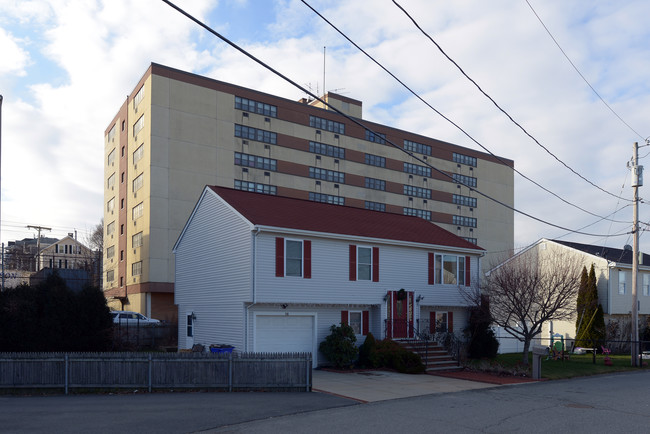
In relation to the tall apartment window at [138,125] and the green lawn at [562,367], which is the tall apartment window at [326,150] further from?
the green lawn at [562,367]

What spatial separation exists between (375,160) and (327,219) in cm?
4235

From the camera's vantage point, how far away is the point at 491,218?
8025cm

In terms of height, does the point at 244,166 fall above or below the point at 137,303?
above

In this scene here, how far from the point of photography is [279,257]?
933 inches

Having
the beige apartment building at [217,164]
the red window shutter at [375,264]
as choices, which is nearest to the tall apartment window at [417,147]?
the beige apartment building at [217,164]

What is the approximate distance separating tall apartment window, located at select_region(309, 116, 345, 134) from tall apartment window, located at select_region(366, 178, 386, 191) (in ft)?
21.9

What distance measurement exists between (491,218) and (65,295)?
67016 millimetres

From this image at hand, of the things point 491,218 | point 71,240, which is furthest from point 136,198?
point 71,240

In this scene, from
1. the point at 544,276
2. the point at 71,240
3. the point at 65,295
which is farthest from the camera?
the point at 71,240

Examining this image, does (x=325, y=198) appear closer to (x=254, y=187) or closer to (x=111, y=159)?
(x=254, y=187)

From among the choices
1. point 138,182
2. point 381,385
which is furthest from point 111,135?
point 381,385

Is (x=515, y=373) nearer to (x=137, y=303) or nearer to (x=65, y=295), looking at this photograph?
(x=65, y=295)

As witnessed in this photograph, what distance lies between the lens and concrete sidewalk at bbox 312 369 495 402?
17938mm

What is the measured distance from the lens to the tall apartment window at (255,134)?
5640cm
